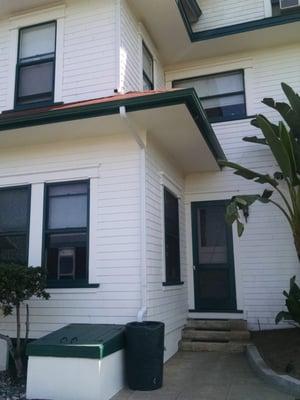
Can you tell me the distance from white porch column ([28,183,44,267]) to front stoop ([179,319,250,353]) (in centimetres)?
324

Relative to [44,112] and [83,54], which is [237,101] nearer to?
[83,54]

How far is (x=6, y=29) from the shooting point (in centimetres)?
806

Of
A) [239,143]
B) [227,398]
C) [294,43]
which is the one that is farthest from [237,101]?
[227,398]

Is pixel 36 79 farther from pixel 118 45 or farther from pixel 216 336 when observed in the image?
pixel 216 336

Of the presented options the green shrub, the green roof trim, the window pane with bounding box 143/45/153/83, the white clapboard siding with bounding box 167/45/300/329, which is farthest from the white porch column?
the white clapboard siding with bounding box 167/45/300/329

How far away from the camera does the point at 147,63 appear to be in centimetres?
877

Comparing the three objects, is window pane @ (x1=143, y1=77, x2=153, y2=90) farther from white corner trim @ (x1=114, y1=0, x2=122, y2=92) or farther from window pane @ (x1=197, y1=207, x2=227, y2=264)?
window pane @ (x1=197, y1=207, x2=227, y2=264)

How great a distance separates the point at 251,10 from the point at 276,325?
7140mm

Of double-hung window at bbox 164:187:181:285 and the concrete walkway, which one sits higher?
double-hung window at bbox 164:187:181:285

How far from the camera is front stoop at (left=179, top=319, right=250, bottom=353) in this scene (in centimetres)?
763

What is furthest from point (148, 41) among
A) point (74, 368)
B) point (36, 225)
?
point (74, 368)

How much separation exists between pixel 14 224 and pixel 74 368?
3.02 m

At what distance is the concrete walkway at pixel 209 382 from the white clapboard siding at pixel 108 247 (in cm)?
111

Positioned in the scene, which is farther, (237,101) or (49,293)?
(237,101)
